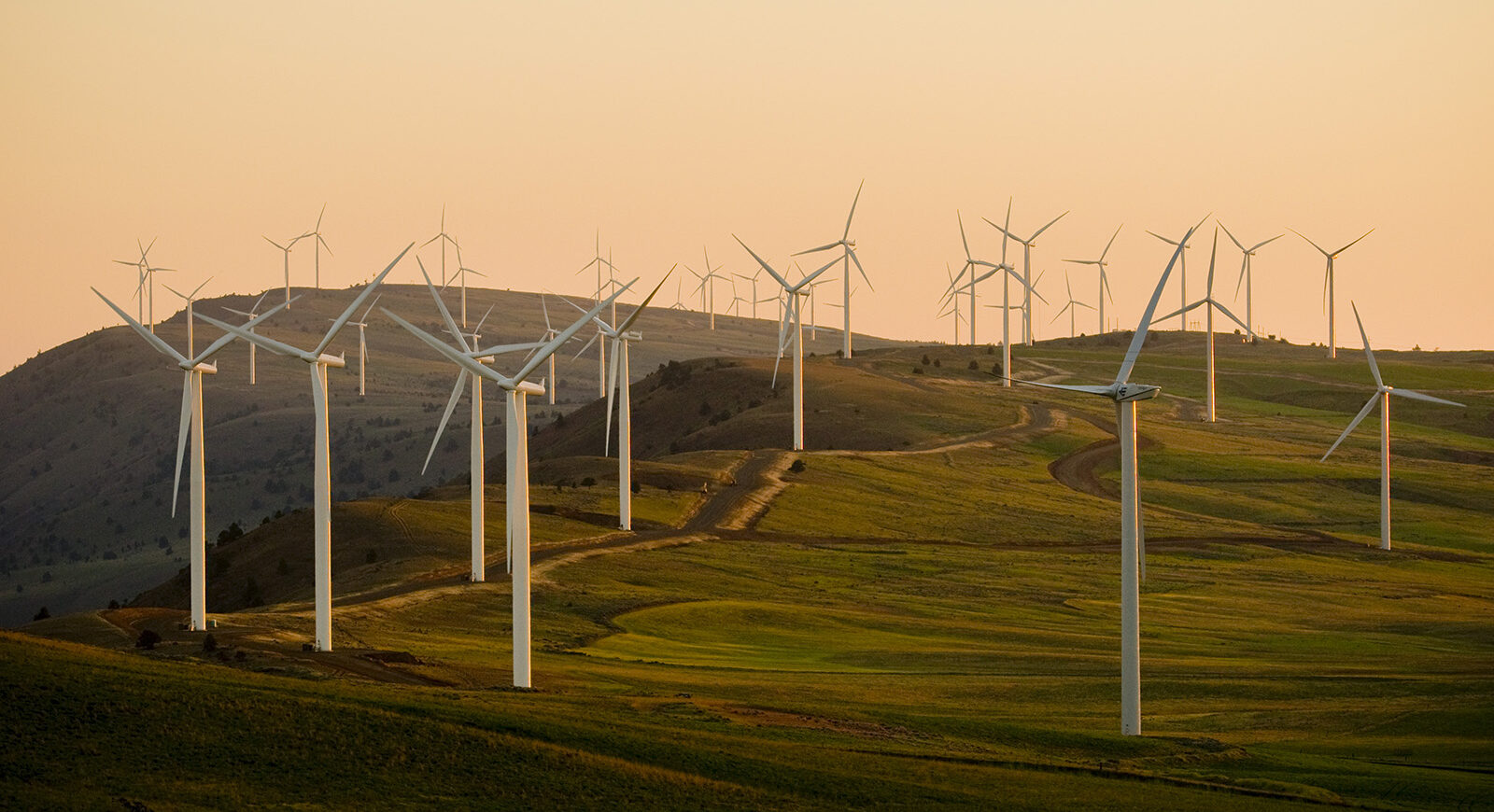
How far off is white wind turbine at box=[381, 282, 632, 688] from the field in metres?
→ 1.70

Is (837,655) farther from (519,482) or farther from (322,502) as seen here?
(322,502)

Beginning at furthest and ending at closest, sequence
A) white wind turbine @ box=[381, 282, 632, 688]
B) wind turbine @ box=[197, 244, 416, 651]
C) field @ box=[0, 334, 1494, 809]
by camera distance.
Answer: wind turbine @ box=[197, 244, 416, 651]
white wind turbine @ box=[381, 282, 632, 688]
field @ box=[0, 334, 1494, 809]

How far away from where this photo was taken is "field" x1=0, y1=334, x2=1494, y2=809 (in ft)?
143

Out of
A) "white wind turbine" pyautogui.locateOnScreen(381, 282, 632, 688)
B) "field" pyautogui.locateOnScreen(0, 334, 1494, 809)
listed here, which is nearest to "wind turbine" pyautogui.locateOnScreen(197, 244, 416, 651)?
"field" pyautogui.locateOnScreen(0, 334, 1494, 809)

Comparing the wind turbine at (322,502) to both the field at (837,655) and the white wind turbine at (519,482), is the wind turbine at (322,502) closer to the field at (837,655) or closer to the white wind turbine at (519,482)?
the field at (837,655)

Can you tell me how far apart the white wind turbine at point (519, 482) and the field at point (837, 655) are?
1696mm

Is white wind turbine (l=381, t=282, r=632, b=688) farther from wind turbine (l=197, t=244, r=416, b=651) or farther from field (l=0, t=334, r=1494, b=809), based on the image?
wind turbine (l=197, t=244, r=416, b=651)

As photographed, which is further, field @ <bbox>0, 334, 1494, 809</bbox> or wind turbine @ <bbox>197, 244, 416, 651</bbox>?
wind turbine @ <bbox>197, 244, 416, 651</bbox>

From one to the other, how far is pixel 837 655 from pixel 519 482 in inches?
808

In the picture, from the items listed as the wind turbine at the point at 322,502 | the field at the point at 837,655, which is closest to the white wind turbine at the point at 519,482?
the field at the point at 837,655

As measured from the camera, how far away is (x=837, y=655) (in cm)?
7781

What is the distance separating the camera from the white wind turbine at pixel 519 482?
61250 millimetres

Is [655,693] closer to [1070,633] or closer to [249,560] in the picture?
[1070,633]

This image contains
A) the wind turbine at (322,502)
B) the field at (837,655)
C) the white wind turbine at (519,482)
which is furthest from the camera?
the wind turbine at (322,502)
